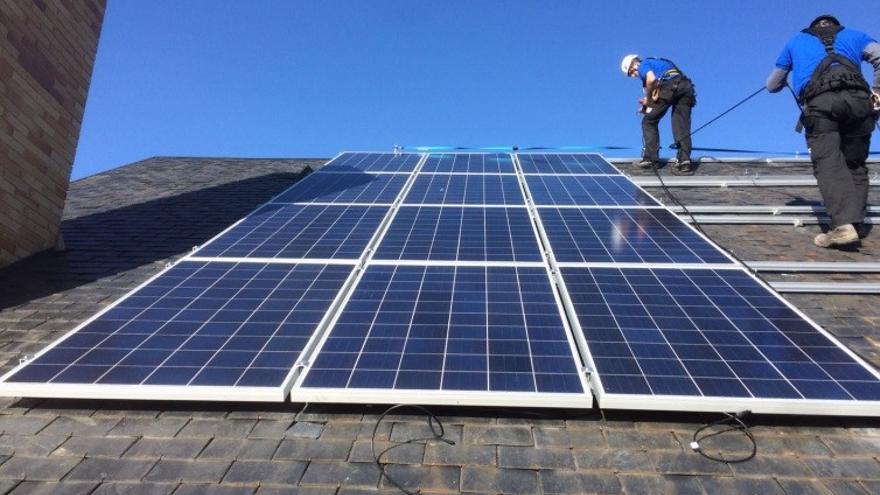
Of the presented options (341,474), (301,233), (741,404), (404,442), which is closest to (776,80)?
(741,404)

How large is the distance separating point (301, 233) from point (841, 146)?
6.91 m

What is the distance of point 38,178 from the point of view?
6621 millimetres

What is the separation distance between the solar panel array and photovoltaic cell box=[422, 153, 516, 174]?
3.97 meters

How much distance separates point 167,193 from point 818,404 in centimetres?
1079

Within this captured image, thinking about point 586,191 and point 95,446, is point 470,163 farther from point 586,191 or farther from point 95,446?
point 95,446

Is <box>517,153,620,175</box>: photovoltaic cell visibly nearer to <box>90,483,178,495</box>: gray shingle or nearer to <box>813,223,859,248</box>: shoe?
<box>813,223,859,248</box>: shoe

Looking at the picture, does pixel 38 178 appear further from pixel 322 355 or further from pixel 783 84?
pixel 783 84

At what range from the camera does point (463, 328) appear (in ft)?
13.6

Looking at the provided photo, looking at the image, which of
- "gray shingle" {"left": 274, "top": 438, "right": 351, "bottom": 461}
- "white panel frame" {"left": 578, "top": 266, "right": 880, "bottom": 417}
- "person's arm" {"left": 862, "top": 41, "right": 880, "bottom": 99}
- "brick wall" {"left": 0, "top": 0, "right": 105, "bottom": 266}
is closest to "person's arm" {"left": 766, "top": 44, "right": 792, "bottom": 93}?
"person's arm" {"left": 862, "top": 41, "right": 880, "bottom": 99}

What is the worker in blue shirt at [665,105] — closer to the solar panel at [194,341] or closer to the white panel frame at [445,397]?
the solar panel at [194,341]

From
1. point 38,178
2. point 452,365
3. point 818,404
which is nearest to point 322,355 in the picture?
point 452,365

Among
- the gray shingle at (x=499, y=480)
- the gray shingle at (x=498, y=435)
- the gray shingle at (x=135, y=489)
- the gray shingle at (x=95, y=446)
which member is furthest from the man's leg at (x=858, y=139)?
the gray shingle at (x=95, y=446)

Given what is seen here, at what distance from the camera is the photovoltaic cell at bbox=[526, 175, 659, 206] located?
25.9 ft

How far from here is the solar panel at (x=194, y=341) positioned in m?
3.52
